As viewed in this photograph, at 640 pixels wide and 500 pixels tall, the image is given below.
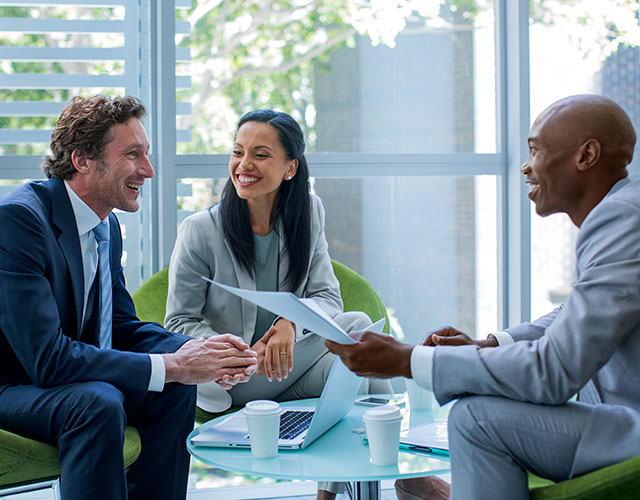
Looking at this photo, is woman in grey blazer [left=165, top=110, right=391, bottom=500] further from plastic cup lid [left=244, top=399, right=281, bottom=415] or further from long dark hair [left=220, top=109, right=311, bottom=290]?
plastic cup lid [left=244, top=399, right=281, bottom=415]

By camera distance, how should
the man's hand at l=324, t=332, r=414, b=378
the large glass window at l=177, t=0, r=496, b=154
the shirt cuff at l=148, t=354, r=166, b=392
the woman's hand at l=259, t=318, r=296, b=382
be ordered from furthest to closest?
the large glass window at l=177, t=0, r=496, b=154
the woman's hand at l=259, t=318, r=296, b=382
the shirt cuff at l=148, t=354, r=166, b=392
the man's hand at l=324, t=332, r=414, b=378

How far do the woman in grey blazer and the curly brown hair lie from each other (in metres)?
0.58

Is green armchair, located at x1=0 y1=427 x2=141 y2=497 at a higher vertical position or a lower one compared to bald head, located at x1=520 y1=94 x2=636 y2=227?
lower

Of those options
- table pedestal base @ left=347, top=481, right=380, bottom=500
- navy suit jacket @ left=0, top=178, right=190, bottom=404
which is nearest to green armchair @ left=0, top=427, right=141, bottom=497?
navy suit jacket @ left=0, top=178, right=190, bottom=404

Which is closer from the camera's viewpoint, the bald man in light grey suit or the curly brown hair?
the bald man in light grey suit

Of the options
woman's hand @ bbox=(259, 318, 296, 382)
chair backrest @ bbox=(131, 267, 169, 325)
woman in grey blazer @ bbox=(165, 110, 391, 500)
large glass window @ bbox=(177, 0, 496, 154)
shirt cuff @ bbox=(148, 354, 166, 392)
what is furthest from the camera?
large glass window @ bbox=(177, 0, 496, 154)

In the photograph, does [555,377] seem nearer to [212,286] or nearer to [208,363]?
[208,363]

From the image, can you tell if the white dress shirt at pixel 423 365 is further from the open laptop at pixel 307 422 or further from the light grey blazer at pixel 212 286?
the light grey blazer at pixel 212 286

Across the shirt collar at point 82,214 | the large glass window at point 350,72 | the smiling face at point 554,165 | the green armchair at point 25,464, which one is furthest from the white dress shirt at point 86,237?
the smiling face at point 554,165

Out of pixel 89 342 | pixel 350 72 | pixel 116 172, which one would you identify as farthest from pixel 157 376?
pixel 350 72

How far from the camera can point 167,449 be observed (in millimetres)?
2086

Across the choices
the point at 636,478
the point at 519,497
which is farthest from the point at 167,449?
the point at 636,478

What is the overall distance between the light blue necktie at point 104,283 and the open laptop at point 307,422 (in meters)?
0.50

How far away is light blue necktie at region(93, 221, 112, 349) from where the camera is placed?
85.5 inches
